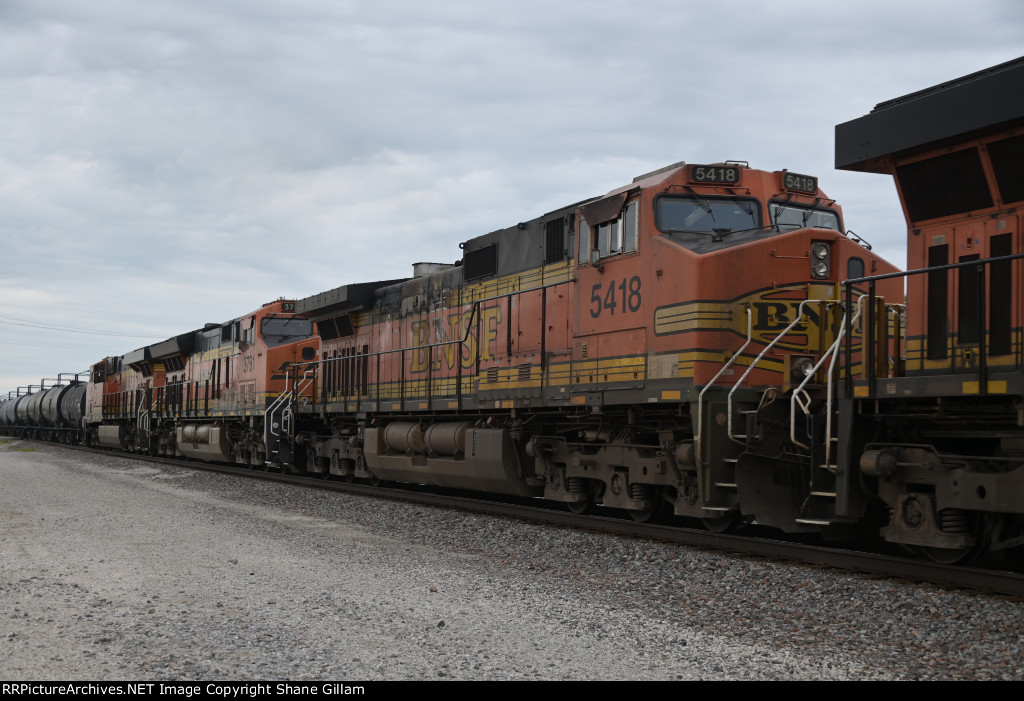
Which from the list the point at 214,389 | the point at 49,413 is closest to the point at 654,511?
the point at 214,389

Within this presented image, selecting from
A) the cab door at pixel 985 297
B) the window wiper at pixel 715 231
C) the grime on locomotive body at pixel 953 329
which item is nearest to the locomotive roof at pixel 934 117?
the grime on locomotive body at pixel 953 329

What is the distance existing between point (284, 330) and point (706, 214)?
14.8m

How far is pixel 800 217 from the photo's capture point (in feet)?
34.3

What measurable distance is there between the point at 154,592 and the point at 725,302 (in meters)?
5.65

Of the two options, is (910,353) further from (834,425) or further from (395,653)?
(395,653)

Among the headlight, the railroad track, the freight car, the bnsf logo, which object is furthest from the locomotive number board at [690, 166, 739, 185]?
the freight car

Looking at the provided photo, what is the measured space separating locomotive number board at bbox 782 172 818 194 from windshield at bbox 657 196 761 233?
0.44 meters

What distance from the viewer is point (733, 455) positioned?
913 centimetres

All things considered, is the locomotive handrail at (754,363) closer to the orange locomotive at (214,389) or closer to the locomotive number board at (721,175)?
the locomotive number board at (721,175)

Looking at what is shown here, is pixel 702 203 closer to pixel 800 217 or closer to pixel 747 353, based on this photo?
pixel 800 217

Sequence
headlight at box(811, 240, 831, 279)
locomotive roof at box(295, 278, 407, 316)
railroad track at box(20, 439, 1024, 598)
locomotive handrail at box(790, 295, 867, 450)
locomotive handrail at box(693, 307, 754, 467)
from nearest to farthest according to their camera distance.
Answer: railroad track at box(20, 439, 1024, 598) → locomotive handrail at box(790, 295, 867, 450) → locomotive handrail at box(693, 307, 754, 467) → headlight at box(811, 240, 831, 279) → locomotive roof at box(295, 278, 407, 316)

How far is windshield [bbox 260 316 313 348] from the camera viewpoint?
22822mm

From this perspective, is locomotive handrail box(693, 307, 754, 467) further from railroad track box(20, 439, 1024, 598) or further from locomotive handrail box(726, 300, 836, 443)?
railroad track box(20, 439, 1024, 598)
